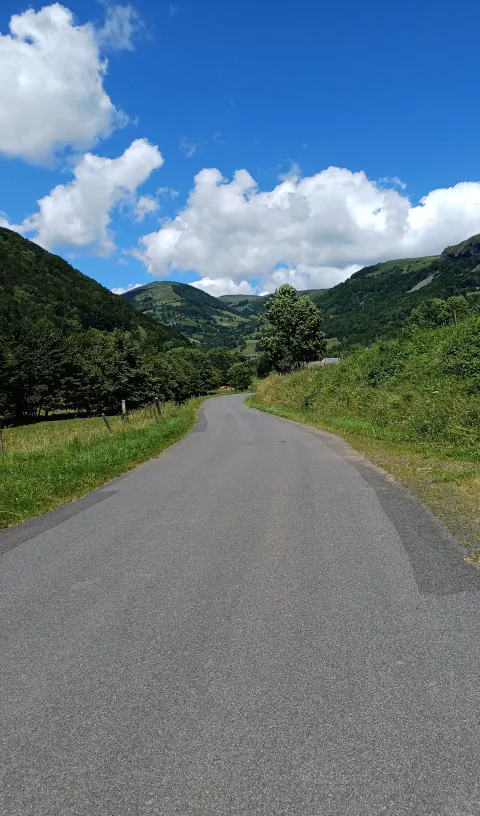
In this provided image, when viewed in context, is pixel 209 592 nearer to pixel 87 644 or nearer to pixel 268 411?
pixel 87 644

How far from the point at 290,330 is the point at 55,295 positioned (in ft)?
406

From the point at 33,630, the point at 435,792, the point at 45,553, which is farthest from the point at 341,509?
the point at 435,792

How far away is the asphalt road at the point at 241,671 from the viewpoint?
235cm

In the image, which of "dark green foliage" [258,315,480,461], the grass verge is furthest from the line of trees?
the grass verge

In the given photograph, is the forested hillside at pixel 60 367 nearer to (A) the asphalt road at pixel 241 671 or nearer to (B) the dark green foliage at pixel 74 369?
(B) the dark green foliage at pixel 74 369

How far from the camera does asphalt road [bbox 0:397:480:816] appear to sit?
2.35m

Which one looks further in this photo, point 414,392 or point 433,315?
point 433,315

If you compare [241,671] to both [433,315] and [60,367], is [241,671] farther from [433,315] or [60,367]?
[433,315]

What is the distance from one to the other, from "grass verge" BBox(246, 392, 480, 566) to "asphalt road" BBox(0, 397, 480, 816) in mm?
440

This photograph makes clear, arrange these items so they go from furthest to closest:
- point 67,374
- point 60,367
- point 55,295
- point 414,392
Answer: point 55,295 → point 67,374 → point 60,367 → point 414,392

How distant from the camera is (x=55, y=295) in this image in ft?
525

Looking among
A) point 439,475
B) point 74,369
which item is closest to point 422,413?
point 439,475

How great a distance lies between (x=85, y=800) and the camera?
2307mm

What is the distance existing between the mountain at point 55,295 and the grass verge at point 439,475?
120 metres
